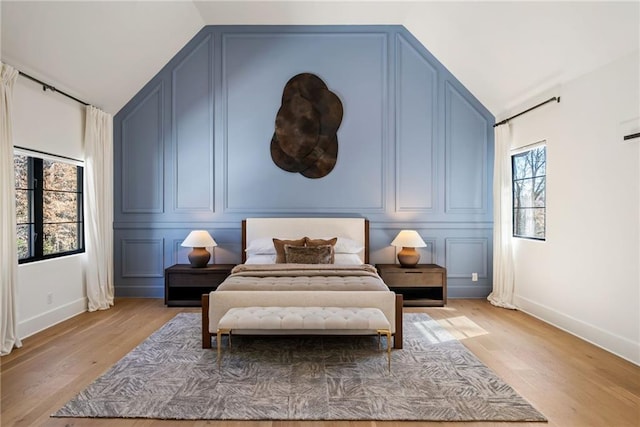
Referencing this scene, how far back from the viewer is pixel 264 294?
3.25 meters

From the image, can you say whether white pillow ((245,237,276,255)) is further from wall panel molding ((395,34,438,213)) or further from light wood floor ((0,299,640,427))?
wall panel molding ((395,34,438,213))

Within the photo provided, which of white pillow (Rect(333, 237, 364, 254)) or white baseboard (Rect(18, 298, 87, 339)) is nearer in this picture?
white baseboard (Rect(18, 298, 87, 339))

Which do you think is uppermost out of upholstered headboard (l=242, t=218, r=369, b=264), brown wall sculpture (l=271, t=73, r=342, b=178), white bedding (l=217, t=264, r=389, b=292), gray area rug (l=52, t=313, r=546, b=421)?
brown wall sculpture (l=271, t=73, r=342, b=178)

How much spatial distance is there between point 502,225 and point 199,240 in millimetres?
3933

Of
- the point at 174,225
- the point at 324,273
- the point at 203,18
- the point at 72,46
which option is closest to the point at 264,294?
the point at 324,273

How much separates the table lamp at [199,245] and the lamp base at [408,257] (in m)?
2.48

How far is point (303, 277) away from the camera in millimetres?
3770

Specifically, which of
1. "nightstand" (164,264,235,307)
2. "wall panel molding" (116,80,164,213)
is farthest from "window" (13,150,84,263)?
"nightstand" (164,264,235,307)

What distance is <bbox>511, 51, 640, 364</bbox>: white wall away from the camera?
312 centimetres

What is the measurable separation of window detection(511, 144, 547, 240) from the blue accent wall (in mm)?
464

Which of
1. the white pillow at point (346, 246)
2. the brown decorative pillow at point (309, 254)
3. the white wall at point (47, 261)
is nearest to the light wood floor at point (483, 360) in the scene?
the white wall at point (47, 261)

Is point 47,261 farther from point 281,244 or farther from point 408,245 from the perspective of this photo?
point 408,245

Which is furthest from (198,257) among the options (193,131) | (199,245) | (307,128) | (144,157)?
(307,128)

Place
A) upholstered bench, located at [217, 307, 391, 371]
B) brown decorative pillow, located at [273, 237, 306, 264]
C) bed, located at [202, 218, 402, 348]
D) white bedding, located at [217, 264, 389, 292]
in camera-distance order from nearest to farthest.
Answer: upholstered bench, located at [217, 307, 391, 371] → bed, located at [202, 218, 402, 348] → white bedding, located at [217, 264, 389, 292] → brown decorative pillow, located at [273, 237, 306, 264]
